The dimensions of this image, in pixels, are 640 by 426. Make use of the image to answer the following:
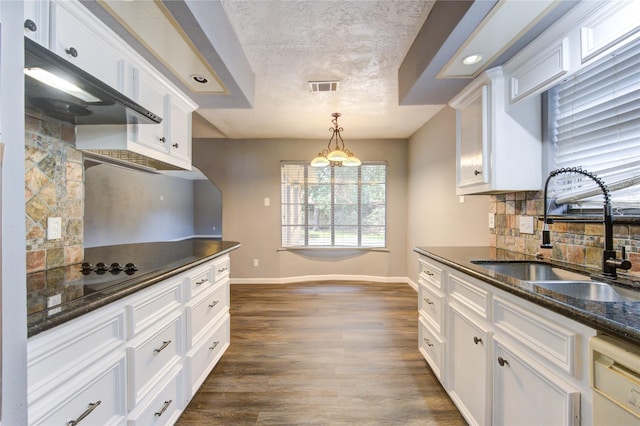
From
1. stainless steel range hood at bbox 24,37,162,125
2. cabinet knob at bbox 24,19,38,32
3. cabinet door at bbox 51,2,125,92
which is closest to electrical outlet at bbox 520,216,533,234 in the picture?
stainless steel range hood at bbox 24,37,162,125

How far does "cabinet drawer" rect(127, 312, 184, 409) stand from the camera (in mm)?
1149

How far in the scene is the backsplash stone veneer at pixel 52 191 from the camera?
132 centimetres

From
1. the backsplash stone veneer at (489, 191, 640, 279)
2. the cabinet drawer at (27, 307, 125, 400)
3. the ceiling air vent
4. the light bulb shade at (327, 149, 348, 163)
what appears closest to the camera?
the cabinet drawer at (27, 307, 125, 400)

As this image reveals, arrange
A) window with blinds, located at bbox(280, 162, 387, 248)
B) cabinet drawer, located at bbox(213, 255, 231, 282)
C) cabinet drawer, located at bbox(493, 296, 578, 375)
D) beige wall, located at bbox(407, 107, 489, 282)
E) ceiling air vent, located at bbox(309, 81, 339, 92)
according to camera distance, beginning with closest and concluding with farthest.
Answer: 1. cabinet drawer, located at bbox(493, 296, 578, 375)
2. cabinet drawer, located at bbox(213, 255, 231, 282)
3. ceiling air vent, located at bbox(309, 81, 339, 92)
4. beige wall, located at bbox(407, 107, 489, 282)
5. window with blinds, located at bbox(280, 162, 387, 248)

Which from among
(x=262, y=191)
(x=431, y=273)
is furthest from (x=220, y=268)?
(x=262, y=191)

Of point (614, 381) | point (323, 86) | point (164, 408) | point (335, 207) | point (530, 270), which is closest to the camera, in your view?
point (614, 381)

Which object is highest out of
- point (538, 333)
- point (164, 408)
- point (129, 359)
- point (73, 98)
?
point (73, 98)

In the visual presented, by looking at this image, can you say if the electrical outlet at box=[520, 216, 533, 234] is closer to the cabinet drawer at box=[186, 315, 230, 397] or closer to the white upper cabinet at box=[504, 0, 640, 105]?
the white upper cabinet at box=[504, 0, 640, 105]

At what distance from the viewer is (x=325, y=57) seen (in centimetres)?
228

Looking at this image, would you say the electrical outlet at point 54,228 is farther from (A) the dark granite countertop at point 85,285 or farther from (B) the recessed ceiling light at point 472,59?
(B) the recessed ceiling light at point 472,59

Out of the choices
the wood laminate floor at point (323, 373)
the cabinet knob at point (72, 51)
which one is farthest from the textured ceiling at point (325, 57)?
the wood laminate floor at point (323, 373)

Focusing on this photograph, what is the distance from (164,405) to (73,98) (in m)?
1.54

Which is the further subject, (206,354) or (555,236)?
(206,354)

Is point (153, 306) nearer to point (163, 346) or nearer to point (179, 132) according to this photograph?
point (163, 346)
